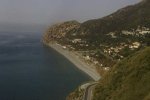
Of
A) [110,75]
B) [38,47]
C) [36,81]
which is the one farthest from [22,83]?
[38,47]

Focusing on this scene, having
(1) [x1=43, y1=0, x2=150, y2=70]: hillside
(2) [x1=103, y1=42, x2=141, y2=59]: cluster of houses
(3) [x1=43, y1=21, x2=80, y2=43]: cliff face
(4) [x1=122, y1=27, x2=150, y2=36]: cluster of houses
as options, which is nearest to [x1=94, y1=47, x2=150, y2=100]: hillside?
(1) [x1=43, y1=0, x2=150, y2=70]: hillside

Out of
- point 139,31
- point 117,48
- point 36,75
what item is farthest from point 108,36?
point 36,75

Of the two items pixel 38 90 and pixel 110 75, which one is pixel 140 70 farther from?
pixel 38 90

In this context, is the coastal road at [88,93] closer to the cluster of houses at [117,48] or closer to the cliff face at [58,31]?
the cluster of houses at [117,48]

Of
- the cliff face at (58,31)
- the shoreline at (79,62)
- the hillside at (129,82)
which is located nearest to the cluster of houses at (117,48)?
the shoreline at (79,62)

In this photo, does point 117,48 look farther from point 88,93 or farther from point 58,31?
point 58,31

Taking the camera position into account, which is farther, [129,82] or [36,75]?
[36,75]
